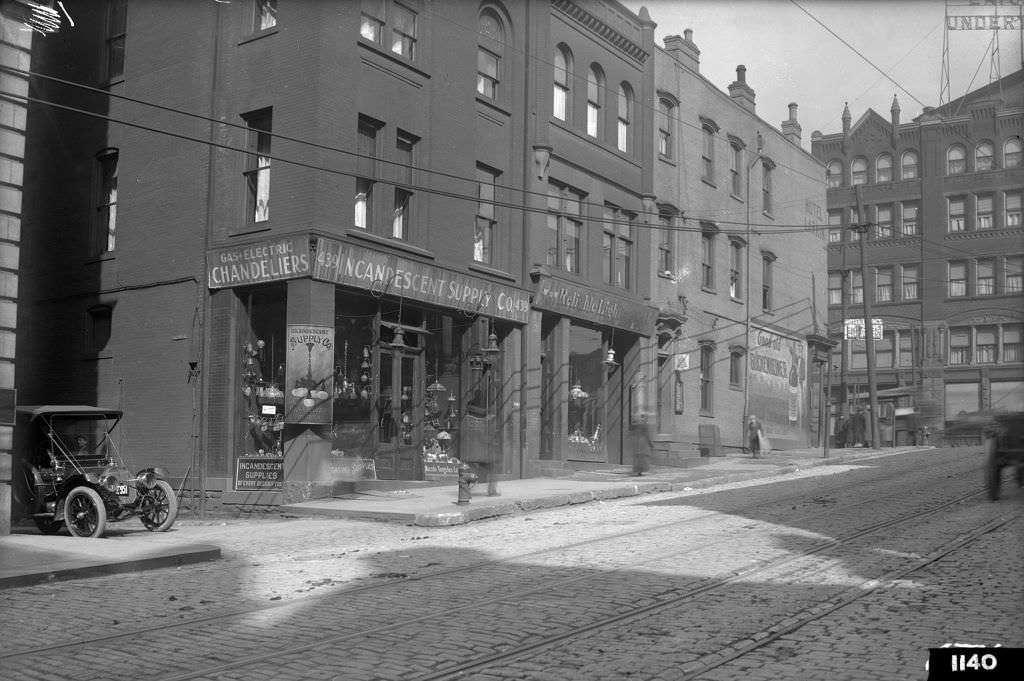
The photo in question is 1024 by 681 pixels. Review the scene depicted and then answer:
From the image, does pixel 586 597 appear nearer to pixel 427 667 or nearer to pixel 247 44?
pixel 427 667

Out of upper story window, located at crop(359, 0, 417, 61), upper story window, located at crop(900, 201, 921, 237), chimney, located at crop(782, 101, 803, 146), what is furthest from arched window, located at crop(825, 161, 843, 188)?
upper story window, located at crop(359, 0, 417, 61)

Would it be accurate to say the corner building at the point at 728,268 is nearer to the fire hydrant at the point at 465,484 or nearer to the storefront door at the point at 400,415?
the storefront door at the point at 400,415

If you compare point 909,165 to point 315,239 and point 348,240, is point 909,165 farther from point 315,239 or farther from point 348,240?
point 315,239

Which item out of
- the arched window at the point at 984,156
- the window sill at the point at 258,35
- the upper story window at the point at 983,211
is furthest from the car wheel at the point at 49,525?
the upper story window at the point at 983,211

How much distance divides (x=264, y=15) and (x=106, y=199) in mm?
5757

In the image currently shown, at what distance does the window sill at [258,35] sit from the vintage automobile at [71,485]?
327 inches

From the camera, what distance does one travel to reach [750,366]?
116 ft

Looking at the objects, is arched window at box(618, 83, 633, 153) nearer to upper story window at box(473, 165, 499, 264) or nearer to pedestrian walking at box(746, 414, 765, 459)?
upper story window at box(473, 165, 499, 264)

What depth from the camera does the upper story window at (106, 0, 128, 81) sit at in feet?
74.4

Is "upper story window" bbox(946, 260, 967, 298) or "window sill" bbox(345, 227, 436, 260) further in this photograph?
"upper story window" bbox(946, 260, 967, 298)

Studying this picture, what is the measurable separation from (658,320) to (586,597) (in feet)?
70.6

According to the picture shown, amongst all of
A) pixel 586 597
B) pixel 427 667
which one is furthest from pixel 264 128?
pixel 427 667

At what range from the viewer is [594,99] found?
28.0 m

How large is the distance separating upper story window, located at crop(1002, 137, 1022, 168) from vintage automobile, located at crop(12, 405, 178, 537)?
158 ft
